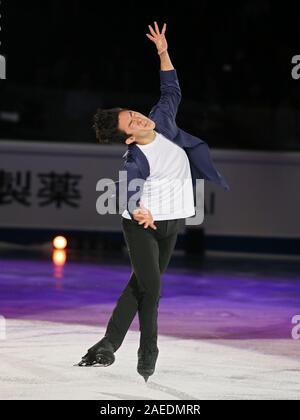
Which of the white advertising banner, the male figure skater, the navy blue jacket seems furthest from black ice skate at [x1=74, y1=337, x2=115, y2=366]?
the white advertising banner

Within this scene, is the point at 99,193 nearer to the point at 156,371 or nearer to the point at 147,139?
the point at 156,371

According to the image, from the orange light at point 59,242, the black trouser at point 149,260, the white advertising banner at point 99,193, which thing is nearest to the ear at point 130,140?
the black trouser at point 149,260

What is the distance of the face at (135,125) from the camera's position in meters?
5.30

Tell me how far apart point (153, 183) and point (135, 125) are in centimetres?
32

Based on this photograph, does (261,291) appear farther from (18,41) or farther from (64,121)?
(18,41)

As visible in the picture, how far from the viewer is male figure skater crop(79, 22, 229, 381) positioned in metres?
5.33

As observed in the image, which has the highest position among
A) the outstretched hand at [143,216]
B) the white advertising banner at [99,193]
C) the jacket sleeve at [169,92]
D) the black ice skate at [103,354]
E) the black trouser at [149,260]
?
the jacket sleeve at [169,92]

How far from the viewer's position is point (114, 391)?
201 inches

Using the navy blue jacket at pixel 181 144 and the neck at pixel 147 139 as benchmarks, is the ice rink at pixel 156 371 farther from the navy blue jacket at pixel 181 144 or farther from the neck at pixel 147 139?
the neck at pixel 147 139

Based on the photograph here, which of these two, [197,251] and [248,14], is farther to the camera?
[248,14]

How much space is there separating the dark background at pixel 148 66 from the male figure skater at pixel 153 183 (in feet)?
29.6

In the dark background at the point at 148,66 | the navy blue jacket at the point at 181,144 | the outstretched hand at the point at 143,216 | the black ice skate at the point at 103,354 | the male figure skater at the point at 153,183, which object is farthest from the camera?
the dark background at the point at 148,66

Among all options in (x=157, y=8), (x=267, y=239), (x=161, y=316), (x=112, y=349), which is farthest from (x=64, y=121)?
(x=112, y=349)

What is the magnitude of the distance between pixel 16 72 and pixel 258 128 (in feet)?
12.1
